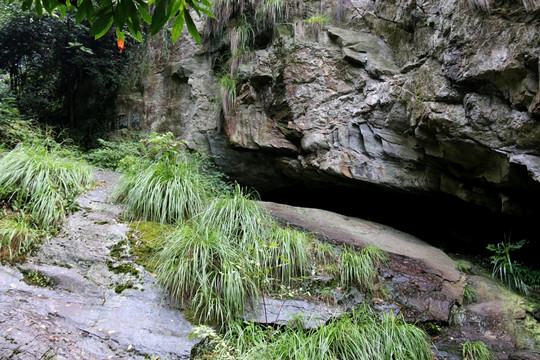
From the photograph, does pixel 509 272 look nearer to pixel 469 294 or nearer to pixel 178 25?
pixel 469 294

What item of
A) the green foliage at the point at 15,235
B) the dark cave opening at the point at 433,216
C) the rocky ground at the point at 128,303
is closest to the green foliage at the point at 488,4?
the dark cave opening at the point at 433,216

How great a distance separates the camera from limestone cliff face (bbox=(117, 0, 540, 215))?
3.31 m

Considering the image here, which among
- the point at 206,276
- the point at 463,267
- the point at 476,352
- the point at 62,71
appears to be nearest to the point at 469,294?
the point at 463,267

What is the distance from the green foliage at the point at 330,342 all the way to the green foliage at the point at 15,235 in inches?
70.3

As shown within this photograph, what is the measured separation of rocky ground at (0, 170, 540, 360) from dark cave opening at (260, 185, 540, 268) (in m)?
0.81

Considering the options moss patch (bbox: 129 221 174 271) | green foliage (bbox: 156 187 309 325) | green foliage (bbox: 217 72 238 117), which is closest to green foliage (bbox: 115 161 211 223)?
moss patch (bbox: 129 221 174 271)

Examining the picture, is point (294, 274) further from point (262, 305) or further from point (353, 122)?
point (353, 122)

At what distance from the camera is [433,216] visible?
5.44 m

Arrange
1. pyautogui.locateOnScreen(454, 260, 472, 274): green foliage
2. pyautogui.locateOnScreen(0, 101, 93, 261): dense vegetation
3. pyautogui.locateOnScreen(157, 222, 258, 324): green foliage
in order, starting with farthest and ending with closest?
pyautogui.locateOnScreen(454, 260, 472, 274): green foliage, pyautogui.locateOnScreen(0, 101, 93, 261): dense vegetation, pyautogui.locateOnScreen(157, 222, 258, 324): green foliage

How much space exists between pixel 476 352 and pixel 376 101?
322cm

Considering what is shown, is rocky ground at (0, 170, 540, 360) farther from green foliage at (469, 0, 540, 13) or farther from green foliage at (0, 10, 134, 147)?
green foliage at (0, 10, 134, 147)

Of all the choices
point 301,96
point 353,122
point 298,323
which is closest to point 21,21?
point 301,96

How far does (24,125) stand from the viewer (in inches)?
176

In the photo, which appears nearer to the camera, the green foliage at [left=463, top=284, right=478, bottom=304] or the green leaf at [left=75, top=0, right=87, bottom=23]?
the green leaf at [left=75, top=0, right=87, bottom=23]
